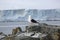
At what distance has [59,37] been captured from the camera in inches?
84.7

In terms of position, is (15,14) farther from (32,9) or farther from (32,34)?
(32,34)

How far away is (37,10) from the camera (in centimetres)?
228

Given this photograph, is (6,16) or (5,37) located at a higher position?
(6,16)

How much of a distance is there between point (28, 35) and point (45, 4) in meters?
0.54

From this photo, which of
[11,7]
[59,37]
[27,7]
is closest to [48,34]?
[59,37]

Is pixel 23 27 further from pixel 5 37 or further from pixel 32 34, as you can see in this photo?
pixel 5 37

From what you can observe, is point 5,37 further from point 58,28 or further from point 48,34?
point 58,28

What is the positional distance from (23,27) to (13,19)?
0.22 meters

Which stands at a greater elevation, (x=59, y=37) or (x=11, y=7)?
(x=11, y=7)

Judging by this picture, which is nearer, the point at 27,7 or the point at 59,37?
the point at 59,37

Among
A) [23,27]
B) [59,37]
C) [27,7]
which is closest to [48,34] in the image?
[59,37]

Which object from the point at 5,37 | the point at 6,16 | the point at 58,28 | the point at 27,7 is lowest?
the point at 5,37

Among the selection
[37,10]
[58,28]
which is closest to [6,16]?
[37,10]

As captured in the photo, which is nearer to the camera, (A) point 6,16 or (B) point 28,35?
(B) point 28,35
